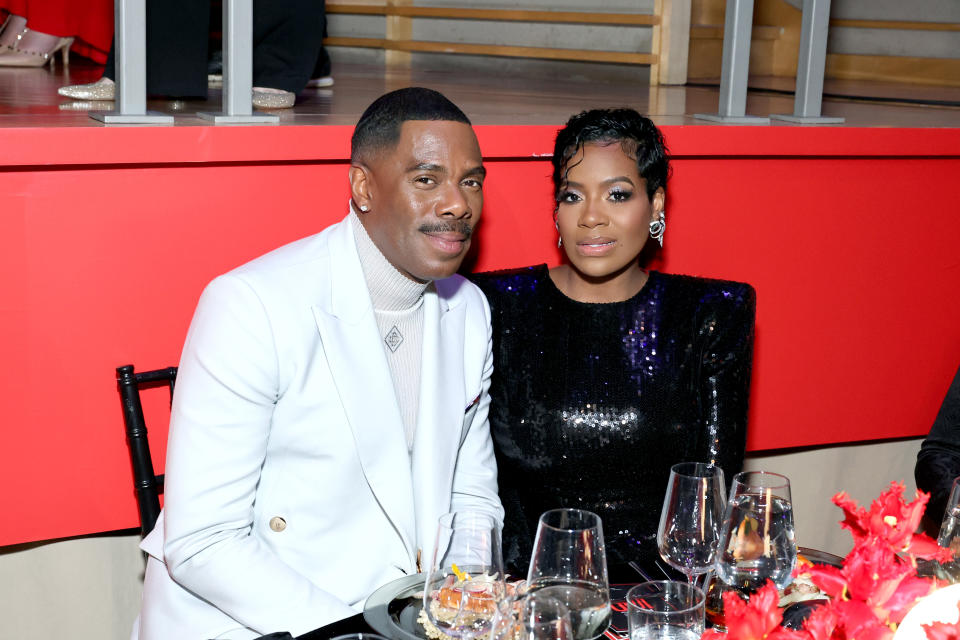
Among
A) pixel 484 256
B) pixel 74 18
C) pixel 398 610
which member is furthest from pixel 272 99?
pixel 74 18

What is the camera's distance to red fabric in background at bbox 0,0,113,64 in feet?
14.4

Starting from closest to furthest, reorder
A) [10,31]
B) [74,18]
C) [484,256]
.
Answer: [484,256] → [74,18] → [10,31]

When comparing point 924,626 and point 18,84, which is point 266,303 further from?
point 18,84

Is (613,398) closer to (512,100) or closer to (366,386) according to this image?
(366,386)

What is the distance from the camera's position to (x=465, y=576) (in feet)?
3.64

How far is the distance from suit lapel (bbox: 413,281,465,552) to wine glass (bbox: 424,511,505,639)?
0.64 metres

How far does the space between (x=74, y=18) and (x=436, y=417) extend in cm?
353

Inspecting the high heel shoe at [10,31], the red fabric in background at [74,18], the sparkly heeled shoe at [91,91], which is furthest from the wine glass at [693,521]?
the high heel shoe at [10,31]

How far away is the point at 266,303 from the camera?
1.66 m

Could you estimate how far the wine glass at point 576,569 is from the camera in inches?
42.3

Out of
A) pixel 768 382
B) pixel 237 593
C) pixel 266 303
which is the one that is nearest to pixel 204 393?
pixel 266 303

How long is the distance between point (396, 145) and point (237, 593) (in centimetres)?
78

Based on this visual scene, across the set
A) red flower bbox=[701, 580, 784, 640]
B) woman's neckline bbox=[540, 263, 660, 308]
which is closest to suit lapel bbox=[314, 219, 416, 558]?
woman's neckline bbox=[540, 263, 660, 308]

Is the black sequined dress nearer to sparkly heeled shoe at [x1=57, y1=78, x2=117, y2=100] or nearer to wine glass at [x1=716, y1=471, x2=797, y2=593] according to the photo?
wine glass at [x1=716, y1=471, x2=797, y2=593]
